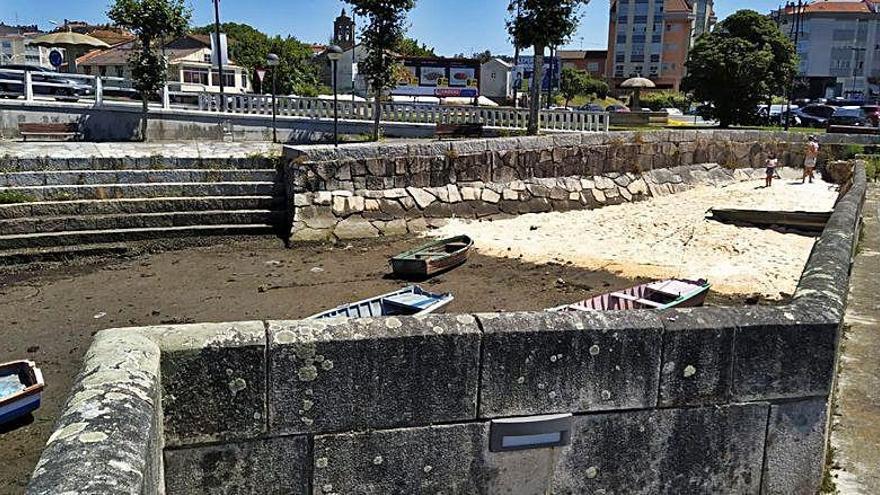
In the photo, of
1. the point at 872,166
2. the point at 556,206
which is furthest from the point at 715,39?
the point at 556,206

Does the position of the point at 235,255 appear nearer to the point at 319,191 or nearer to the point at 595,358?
the point at 319,191

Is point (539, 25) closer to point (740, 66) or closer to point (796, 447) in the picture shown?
point (740, 66)

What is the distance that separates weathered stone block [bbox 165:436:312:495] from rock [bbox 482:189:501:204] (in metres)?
13.6

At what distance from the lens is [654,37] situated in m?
90.5

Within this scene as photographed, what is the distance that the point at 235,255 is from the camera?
1332 cm

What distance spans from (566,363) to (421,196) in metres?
12.5

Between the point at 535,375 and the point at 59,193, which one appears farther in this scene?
the point at 59,193

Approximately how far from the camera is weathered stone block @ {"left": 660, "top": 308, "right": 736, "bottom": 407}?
323 cm

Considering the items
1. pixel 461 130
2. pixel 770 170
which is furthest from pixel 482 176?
pixel 770 170

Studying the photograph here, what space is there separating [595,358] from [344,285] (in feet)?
28.6

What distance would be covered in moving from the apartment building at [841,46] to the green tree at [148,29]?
82.1 metres

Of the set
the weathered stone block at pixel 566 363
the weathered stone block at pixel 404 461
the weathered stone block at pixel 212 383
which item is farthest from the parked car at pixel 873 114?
the weathered stone block at pixel 212 383

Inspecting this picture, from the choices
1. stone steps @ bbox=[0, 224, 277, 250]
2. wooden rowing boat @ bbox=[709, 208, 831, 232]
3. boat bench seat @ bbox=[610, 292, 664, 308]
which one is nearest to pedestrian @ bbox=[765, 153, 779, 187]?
wooden rowing boat @ bbox=[709, 208, 831, 232]

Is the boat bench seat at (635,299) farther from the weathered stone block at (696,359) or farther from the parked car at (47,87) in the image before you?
the parked car at (47,87)
